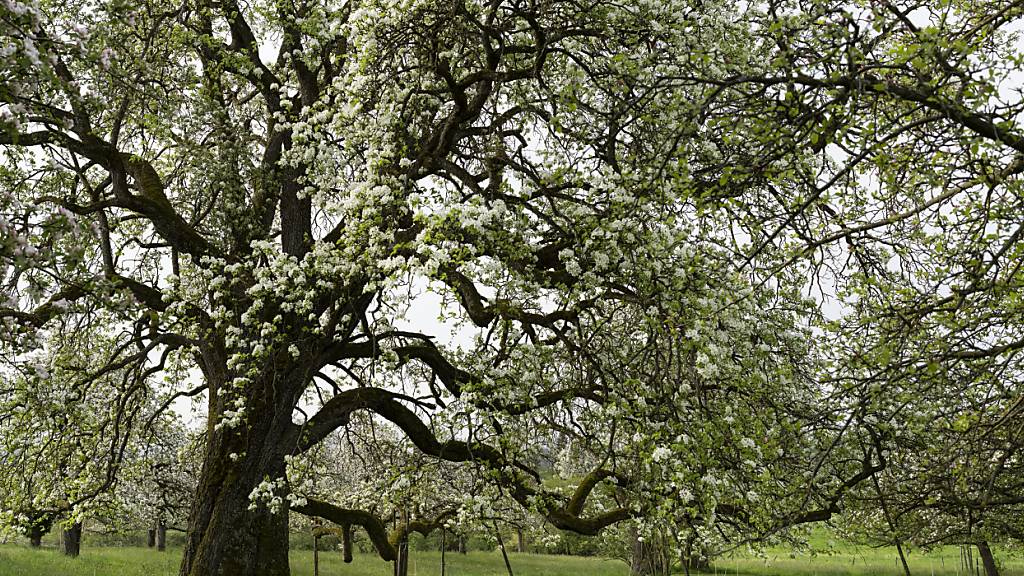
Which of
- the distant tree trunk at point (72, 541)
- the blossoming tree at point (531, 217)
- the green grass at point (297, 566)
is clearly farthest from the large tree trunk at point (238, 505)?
the distant tree trunk at point (72, 541)

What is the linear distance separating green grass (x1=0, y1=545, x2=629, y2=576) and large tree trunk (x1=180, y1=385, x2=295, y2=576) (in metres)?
11.7

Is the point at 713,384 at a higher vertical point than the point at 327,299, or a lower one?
lower

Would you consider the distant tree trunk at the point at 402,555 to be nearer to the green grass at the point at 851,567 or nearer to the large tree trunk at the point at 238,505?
the large tree trunk at the point at 238,505

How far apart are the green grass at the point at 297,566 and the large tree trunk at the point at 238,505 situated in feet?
38.3

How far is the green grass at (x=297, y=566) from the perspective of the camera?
21203 mm

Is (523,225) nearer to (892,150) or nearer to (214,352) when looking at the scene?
(892,150)

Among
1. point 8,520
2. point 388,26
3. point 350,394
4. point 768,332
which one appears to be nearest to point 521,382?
point 768,332

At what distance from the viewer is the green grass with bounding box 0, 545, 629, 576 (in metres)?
21.2

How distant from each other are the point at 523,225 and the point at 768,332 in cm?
289

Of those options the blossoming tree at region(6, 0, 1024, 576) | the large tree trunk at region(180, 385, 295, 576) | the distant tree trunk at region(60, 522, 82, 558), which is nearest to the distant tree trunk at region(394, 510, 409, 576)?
the blossoming tree at region(6, 0, 1024, 576)

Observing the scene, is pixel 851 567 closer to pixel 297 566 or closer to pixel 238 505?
pixel 297 566

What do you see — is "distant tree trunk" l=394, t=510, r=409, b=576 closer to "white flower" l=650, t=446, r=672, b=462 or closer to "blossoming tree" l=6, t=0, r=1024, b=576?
"blossoming tree" l=6, t=0, r=1024, b=576

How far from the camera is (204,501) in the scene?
10.8m

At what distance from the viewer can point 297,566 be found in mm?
24922
